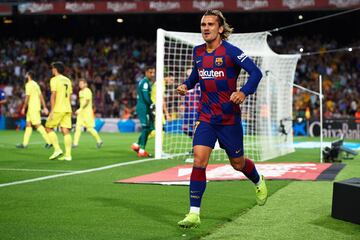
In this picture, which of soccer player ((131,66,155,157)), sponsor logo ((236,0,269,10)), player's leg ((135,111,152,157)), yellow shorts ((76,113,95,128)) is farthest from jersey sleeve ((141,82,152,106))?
sponsor logo ((236,0,269,10))

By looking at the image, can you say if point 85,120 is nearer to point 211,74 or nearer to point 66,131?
point 66,131

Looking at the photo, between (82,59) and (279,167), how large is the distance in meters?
28.1

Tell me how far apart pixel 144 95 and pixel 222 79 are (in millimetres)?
9167

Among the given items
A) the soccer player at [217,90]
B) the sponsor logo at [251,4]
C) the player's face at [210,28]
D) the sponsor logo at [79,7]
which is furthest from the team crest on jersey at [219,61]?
the sponsor logo at [79,7]

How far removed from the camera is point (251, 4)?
33250 mm

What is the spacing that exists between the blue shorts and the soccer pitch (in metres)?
0.78

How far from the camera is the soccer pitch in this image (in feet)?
21.0

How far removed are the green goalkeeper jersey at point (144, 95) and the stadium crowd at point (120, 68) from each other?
1583 centimetres

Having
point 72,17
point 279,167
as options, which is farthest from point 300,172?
point 72,17

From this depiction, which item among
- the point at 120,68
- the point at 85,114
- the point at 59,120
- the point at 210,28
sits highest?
the point at 120,68

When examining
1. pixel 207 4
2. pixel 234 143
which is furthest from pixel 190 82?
pixel 207 4

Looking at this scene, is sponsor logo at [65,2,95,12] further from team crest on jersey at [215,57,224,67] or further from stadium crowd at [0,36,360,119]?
team crest on jersey at [215,57,224,67]

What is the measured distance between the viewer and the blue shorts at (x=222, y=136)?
7.03 m

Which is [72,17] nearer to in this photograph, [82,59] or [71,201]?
A: [82,59]
